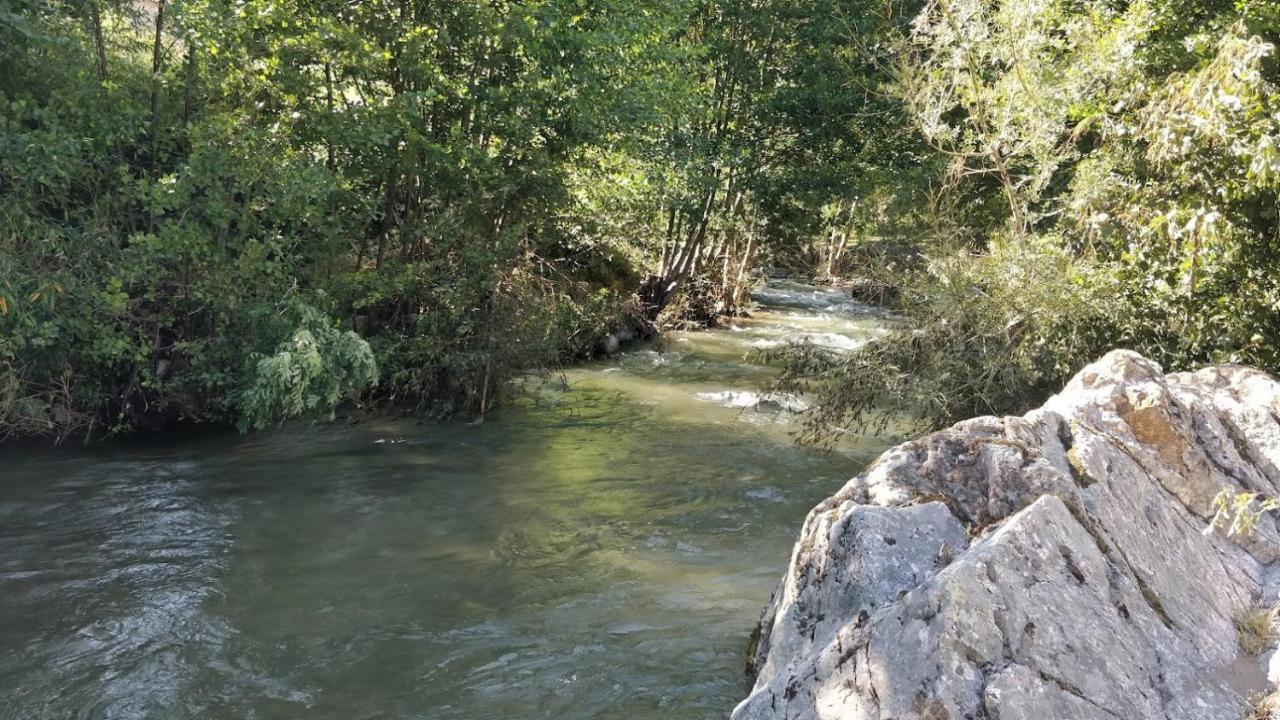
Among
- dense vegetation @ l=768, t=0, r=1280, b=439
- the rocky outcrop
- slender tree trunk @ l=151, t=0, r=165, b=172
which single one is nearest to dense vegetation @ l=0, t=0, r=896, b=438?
slender tree trunk @ l=151, t=0, r=165, b=172

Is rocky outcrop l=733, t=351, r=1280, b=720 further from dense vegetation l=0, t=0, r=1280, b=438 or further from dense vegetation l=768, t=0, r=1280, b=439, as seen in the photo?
dense vegetation l=0, t=0, r=1280, b=438

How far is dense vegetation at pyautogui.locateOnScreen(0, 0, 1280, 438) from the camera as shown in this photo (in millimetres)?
9195

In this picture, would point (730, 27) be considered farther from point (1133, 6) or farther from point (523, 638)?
point (523, 638)

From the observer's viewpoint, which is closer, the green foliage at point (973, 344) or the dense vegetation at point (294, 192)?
the dense vegetation at point (294, 192)

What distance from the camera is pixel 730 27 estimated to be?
19547 millimetres

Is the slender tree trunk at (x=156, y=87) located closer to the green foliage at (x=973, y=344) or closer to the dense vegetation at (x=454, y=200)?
the dense vegetation at (x=454, y=200)

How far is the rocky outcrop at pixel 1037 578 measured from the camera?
12.4 ft

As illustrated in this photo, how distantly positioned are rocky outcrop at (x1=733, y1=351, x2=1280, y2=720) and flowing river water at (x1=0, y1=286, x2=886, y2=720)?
4.61 feet

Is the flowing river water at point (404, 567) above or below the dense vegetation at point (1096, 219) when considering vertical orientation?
below

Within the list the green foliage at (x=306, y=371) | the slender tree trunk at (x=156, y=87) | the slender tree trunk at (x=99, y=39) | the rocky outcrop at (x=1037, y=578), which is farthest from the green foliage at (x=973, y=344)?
the slender tree trunk at (x=99, y=39)

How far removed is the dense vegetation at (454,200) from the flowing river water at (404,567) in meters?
0.98

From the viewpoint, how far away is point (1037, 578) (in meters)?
4.11

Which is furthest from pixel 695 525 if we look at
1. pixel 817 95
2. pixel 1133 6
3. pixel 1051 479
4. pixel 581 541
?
pixel 817 95

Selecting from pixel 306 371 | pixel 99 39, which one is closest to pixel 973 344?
pixel 306 371
